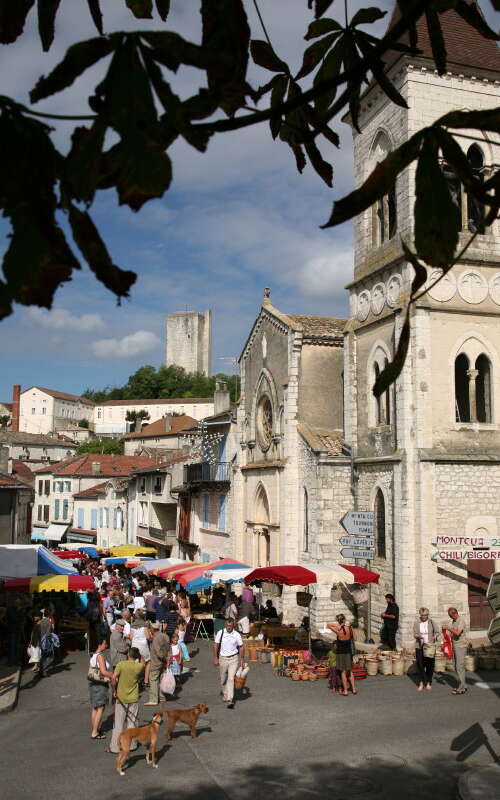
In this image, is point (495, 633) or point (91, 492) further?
point (91, 492)

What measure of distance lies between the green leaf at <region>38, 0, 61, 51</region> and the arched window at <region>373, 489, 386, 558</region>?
64.5 ft

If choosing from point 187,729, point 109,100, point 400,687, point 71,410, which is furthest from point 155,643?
point 71,410

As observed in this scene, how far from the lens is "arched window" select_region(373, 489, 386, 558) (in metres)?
21.4

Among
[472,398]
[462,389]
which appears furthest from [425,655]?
[462,389]

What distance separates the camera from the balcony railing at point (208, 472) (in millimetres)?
34000

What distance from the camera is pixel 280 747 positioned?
36.8ft

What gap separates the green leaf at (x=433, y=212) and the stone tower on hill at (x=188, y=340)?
471 feet

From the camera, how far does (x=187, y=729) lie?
12398mm

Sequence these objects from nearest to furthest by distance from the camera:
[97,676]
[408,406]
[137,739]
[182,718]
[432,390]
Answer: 1. [137,739]
2. [182,718]
3. [97,676]
4. [408,406]
5. [432,390]

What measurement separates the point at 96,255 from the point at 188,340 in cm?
14602

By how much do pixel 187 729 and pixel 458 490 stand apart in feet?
34.8

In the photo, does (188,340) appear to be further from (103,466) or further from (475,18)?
(475,18)

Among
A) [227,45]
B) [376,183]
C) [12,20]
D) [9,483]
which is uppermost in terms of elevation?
[12,20]

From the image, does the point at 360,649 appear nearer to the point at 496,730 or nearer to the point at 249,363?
the point at 496,730
